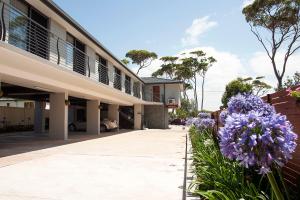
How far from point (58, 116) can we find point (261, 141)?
50.5 ft

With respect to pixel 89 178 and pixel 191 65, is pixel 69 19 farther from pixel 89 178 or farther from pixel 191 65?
pixel 191 65

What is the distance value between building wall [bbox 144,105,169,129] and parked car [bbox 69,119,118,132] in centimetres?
992

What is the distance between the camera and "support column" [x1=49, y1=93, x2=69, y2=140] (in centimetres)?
1664

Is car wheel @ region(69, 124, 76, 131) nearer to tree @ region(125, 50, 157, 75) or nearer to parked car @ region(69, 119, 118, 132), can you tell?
parked car @ region(69, 119, 118, 132)

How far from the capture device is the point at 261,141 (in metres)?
2.23

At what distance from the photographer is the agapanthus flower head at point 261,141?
87.3 inches

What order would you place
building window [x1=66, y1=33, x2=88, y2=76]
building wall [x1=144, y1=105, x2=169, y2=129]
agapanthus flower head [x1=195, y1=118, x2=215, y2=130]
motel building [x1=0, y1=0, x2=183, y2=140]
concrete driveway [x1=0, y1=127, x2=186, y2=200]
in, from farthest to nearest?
building wall [x1=144, y1=105, x2=169, y2=129]
building window [x1=66, y1=33, x2=88, y2=76]
motel building [x1=0, y1=0, x2=183, y2=140]
agapanthus flower head [x1=195, y1=118, x2=215, y2=130]
concrete driveway [x1=0, y1=127, x2=186, y2=200]

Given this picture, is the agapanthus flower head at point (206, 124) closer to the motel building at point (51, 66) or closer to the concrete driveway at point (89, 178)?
the concrete driveway at point (89, 178)

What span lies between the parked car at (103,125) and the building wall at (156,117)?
32.6 ft

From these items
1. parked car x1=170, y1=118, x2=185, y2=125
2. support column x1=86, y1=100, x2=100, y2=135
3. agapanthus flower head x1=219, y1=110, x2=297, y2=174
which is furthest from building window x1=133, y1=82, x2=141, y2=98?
agapanthus flower head x1=219, y1=110, x2=297, y2=174

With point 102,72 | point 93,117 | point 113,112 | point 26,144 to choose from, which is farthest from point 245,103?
point 113,112

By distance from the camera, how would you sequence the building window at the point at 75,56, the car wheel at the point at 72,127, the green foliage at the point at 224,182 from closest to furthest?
1. the green foliage at the point at 224,182
2. the building window at the point at 75,56
3. the car wheel at the point at 72,127

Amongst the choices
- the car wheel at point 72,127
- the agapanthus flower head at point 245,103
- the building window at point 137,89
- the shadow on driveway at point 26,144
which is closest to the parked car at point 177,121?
the building window at point 137,89

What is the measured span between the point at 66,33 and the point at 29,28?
3.90 meters
